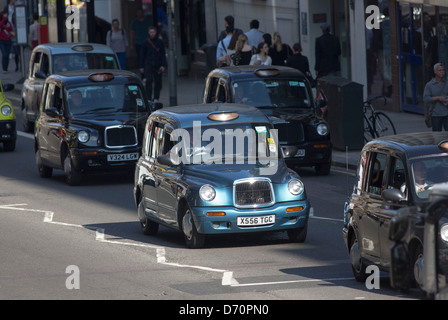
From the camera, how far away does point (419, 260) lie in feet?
33.6

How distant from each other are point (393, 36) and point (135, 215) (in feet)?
44.5

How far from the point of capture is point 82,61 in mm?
27500

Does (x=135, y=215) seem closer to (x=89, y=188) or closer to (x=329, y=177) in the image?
(x=89, y=188)

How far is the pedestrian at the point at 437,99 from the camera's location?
20.7m

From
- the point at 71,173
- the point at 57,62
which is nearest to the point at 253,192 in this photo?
the point at 71,173

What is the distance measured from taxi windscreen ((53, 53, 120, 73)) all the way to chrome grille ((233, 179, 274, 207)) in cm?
1396

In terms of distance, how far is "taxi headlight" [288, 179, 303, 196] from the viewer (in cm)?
1413

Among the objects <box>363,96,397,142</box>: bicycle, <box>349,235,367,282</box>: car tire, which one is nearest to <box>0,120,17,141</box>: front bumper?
<box>363,96,397,142</box>: bicycle

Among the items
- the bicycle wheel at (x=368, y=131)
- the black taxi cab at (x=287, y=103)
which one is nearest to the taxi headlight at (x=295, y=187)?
the black taxi cab at (x=287, y=103)

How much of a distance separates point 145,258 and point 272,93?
314 inches

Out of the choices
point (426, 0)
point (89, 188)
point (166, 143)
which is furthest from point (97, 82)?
point (426, 0)

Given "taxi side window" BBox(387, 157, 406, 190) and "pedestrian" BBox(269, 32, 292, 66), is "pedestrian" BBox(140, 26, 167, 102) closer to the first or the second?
"pedestrian" BBox(269, 32, 292, 66)

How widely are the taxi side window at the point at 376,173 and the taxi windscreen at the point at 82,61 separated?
1633 centimetres

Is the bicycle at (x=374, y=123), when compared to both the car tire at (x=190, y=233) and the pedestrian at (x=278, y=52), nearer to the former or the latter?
the pedestrian at (x=278, y=52)
